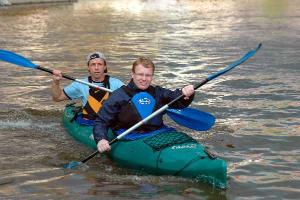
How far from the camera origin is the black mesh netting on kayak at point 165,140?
18.7 feet

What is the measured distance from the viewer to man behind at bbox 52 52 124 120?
22.8ft

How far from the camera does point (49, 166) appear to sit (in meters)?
6.27

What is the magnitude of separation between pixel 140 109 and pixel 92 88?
125 cm

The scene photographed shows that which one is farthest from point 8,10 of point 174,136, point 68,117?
point 174,136

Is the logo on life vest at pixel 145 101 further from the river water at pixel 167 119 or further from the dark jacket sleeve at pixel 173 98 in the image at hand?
the river water at pixel 167 119

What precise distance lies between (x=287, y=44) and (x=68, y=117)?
10.8m

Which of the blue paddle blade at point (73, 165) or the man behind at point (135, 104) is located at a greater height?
the man behind at point (135, 104)

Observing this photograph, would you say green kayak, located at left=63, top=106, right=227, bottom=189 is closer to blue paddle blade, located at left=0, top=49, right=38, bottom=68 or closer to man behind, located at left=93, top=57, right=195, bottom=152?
man behind, located at left=93, top=57, right=195, bottom=152

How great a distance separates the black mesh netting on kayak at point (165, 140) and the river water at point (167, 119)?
320 mm

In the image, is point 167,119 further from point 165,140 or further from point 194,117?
point 165,140

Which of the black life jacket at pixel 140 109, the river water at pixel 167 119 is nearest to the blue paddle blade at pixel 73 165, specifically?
the river water at pixel 167 119

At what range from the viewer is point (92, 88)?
709cm

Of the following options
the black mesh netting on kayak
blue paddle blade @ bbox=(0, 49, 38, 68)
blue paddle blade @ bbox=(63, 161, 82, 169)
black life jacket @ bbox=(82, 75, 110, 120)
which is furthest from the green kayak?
blue paddle blade @ bbox=(0, 49, 38, 68)

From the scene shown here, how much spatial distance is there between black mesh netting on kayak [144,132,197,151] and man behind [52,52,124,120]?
138 cm
